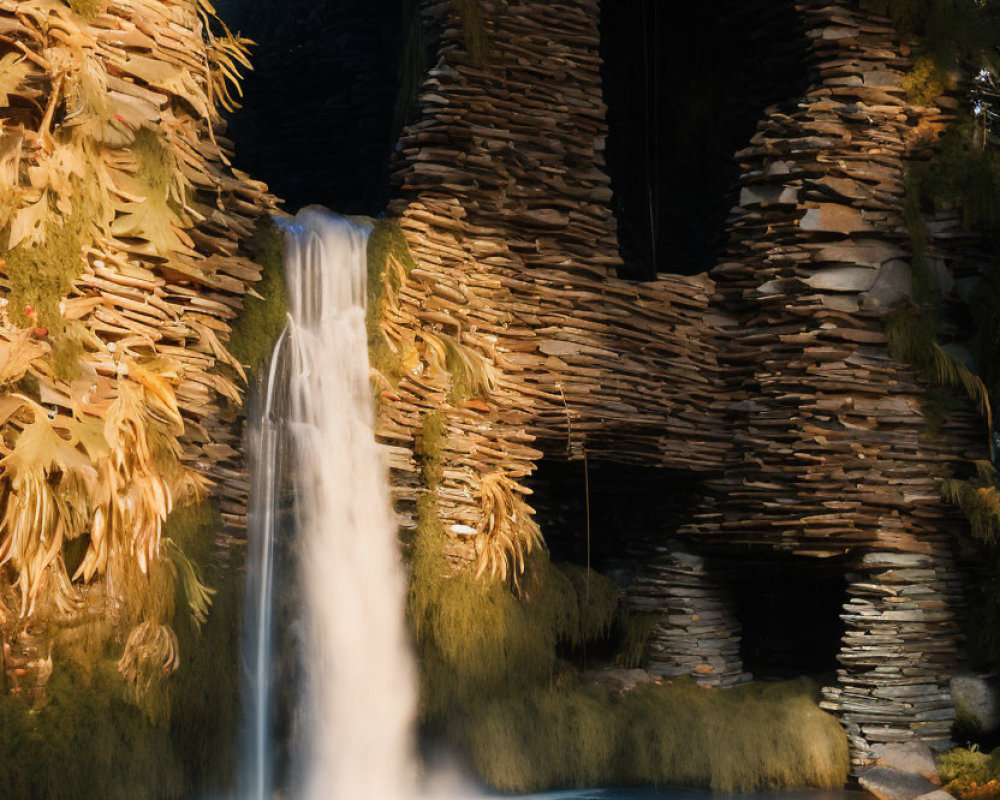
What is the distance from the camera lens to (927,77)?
1016 centimetres

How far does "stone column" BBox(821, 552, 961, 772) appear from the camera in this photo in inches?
377

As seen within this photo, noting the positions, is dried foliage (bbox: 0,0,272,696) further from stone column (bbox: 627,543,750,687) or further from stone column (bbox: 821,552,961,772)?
stone column (bbox: 821,552,961,772)

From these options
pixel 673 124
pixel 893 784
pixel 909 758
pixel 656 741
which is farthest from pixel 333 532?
pixel 673 124

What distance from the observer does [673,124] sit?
12.2 meters

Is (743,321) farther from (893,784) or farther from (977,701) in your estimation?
(893,784)

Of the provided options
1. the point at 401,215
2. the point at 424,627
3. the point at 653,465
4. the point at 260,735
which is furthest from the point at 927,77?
the point at 260,735

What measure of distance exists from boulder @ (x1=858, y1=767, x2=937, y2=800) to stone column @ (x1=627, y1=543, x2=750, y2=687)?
1.45 metres

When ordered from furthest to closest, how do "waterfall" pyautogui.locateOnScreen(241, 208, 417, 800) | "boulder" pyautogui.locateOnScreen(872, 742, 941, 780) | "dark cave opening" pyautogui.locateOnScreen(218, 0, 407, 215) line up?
"dark cave opening" pyautogui.locateOnScreen(218, 0, 407, 215), "boulder" pyautogui.locateOnScreen(872, 742, 941, 780), "waterfall" pyautogui.locateOnScreen(241, 208, 417, 800)

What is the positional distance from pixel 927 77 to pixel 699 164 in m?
2.47

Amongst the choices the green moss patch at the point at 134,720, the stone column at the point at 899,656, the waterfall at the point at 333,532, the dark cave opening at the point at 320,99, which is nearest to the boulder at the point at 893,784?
the stone column at the point at 899,656

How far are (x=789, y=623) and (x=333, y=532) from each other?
5.04m

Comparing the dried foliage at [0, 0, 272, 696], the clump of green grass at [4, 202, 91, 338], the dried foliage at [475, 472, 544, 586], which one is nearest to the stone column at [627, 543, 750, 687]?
the dried foliage at [475, 472, 544, 586]

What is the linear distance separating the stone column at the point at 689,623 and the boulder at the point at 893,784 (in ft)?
4.76

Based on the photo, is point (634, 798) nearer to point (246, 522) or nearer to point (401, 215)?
point (246, 522)
